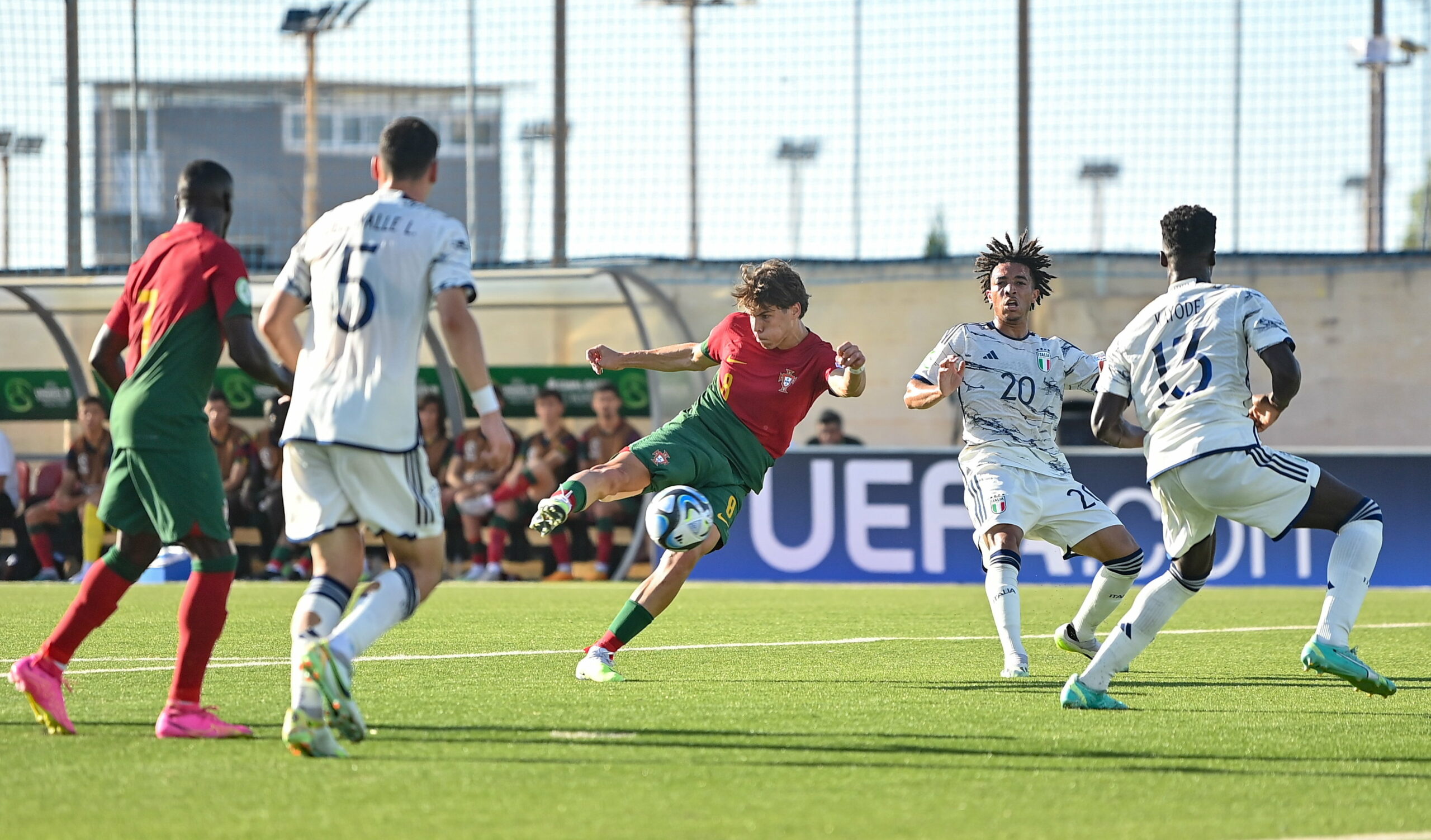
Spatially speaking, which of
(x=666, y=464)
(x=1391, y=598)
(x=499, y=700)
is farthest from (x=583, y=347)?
(x=499, y=700)

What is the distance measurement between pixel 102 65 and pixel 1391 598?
45.7ft

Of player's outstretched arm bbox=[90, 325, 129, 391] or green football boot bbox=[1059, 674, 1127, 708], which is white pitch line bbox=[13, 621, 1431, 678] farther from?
green football boot bbox=[1059, 674, 1127, 708]

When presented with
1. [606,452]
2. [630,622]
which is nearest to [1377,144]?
[606,452]

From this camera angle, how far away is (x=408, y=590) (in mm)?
5156

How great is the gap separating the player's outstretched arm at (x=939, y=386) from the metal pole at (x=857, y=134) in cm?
1125

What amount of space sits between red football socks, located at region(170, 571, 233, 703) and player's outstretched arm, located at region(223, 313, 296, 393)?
0.65 meters

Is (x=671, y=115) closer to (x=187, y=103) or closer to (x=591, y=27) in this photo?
(x=591, y=27)

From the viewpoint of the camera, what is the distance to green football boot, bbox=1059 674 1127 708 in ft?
20.4

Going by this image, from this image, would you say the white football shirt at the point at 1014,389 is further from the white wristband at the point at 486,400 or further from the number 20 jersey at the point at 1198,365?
the white wristband at the point at 486,400

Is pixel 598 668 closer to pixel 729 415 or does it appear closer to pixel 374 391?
pixel 729 415

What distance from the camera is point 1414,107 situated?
18.0 m

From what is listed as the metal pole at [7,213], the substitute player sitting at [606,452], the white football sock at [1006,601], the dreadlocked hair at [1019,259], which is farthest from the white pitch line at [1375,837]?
the metal pole at [7,213]

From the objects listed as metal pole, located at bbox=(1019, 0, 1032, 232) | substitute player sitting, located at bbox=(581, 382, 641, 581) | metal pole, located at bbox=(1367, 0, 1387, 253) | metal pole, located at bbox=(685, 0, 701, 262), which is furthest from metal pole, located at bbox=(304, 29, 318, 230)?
metal pole, located at bbox=(1367, 0, 1387, 253)

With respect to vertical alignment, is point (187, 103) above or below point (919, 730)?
above
